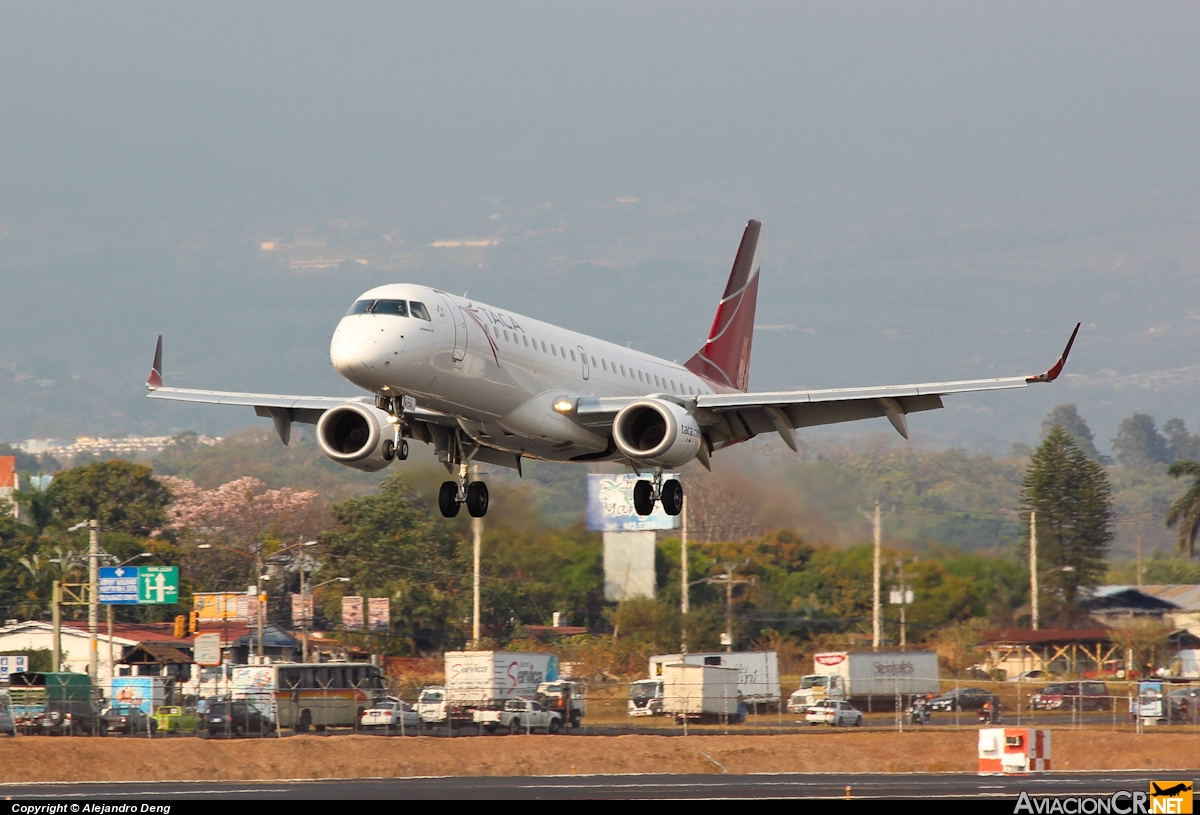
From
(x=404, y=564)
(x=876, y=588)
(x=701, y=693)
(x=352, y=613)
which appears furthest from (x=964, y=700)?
(x=404, y=564)

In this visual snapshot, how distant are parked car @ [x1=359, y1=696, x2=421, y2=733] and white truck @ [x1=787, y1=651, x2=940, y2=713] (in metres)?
14.2

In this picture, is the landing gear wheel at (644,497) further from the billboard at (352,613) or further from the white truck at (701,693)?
the billboard at (352,613)

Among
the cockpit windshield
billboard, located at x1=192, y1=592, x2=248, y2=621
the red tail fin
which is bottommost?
billboard, located at x1=192, y1=592, x2=248, y2=621

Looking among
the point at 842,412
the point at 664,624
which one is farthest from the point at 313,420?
the point at 664,624

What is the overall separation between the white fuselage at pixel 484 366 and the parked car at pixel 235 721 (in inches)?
694

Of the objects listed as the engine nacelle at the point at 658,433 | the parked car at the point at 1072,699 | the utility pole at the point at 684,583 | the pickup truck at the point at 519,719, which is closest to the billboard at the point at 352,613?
the utility pole at the point at 684,583

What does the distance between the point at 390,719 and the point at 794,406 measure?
20.2m

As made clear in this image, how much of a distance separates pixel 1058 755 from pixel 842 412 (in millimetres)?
13482

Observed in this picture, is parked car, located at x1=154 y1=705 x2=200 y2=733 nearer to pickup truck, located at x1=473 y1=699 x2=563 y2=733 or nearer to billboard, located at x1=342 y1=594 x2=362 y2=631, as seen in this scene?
pickup truck, located at x1=473 y1=699 x2=563 y2=733

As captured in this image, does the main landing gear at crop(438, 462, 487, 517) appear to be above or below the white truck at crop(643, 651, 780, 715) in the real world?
above

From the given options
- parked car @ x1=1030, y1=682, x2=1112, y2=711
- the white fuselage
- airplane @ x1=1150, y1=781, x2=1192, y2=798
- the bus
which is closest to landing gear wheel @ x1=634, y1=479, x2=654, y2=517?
the white fuselage

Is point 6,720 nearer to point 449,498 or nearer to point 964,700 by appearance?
point 449,498

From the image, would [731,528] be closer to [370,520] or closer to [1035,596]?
[1035,596]

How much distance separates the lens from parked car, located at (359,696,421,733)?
2007 inches
